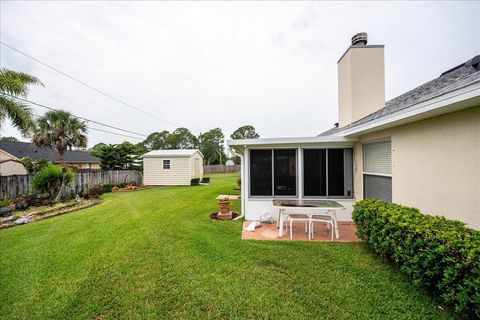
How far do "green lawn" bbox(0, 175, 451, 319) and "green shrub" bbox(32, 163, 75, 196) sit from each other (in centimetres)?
485

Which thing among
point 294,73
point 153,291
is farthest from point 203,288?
point 294,73

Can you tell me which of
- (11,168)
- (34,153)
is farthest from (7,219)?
(34,153)

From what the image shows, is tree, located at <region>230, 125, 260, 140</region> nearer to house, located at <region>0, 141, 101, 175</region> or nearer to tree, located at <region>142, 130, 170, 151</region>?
tree, located at <region>142, 130, 170, 151</region>

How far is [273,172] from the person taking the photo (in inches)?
248

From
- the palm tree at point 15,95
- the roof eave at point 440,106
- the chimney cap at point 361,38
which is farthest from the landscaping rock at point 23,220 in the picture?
the chimney cap at point 361,38

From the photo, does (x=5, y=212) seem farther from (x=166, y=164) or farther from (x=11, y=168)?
(x=11, y=168)

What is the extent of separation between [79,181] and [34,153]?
762 inches

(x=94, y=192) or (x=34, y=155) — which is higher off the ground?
(x=34, y=155)

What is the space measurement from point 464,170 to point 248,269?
347 centimetres

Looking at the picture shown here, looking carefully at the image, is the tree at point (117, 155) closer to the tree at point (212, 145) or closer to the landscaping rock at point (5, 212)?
the landscaping rock at point (5, 212)

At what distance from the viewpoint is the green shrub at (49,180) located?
8922mm

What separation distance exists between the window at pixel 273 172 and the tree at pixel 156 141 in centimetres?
4412

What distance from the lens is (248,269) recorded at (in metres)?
3.38

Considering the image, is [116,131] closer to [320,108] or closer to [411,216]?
[320,108]
